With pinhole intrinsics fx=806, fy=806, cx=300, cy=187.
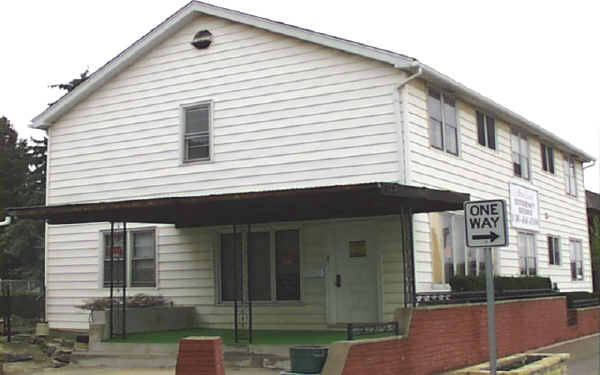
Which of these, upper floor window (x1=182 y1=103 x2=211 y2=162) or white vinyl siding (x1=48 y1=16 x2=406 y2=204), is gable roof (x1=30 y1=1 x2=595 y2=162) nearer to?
white vinyl siding (x1=48 y1=16 x2=406 y2=204)

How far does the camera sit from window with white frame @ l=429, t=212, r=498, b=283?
18.4 meters

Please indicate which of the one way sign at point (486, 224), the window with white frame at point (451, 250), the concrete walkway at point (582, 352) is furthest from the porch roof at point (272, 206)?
the concrete walkway at point (582, 352)

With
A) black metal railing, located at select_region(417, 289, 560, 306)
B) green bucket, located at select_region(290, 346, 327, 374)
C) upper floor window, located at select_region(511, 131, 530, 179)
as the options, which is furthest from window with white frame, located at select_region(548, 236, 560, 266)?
green bucket, located at select_region(290, 346, 327, 374)

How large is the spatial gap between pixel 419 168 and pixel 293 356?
22.2ft

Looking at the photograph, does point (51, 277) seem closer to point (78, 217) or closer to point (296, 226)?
point (78, 217)

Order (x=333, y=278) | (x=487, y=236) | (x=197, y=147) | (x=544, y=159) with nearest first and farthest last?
(x=487, y=236), (x=333, y=278), (x=197, y=147), (x=544, y=159)

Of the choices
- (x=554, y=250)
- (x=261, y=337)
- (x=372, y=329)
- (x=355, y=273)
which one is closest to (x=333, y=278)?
(x=355, y=273)

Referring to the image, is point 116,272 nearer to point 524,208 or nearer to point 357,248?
point 357,248

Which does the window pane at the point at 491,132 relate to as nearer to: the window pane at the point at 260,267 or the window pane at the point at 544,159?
the window pane at the point at 544,159

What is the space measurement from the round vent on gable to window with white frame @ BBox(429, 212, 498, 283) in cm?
711

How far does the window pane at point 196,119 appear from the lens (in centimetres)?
2012

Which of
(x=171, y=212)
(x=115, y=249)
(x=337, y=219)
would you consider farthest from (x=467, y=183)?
(x=115, y=249)

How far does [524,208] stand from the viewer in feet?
79.5

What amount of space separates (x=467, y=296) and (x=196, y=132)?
7.76 m
